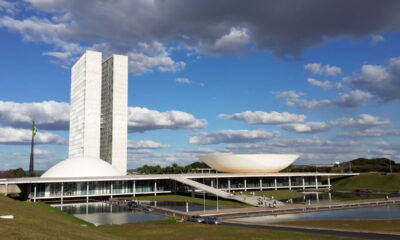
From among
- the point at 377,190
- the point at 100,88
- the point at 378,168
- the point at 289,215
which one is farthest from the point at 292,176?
the point at 100,88

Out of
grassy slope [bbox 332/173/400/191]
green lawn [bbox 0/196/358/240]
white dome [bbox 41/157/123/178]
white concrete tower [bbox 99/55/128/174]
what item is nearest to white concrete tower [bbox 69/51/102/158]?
white concrete tower [bbox 99/55/128/174]

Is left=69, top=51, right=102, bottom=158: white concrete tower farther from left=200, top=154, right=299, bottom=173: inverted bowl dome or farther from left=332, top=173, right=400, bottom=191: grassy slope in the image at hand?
left=332, top=173, right=400, bottom=191: grassy slope

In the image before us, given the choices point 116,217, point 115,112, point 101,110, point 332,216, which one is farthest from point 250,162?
point 101,110

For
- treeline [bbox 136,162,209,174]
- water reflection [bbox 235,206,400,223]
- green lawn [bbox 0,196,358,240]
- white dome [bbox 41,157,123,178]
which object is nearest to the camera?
green lawn [bbox 0,196,358,240]

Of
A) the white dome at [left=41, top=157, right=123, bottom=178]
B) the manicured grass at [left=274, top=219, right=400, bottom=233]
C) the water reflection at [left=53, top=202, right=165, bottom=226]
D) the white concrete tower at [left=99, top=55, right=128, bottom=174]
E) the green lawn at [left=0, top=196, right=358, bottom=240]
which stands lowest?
the manicured grass at [left=274, top=219, right=400, bottom=233]

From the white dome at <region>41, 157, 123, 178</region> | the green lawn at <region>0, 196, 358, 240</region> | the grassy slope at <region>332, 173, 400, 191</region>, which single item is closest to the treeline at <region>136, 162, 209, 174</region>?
the white dome at <region>41, 157, 123, 178</region>

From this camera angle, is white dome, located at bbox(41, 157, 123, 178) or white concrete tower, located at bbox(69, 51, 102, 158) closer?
white dome, located at bbox(41, 157, 123, 178)

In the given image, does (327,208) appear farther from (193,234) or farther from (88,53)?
(88,53)

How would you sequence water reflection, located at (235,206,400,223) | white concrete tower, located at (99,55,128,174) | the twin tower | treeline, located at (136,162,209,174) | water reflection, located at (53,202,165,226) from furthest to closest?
treeline, located at (136,162,209,174) → the twin tower → white concrete tower, located at (99,55,128,174) → water reflection, located at (235,206,400,223) → water reflection, located at (53,202,165,226)

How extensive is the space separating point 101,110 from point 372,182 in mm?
102875

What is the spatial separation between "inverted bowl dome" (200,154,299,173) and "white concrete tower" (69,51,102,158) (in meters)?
49.7

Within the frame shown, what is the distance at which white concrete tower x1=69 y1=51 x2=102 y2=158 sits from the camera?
135625 mm

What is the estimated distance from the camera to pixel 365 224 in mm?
41875

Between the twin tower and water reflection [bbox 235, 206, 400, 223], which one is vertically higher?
the twin tower
